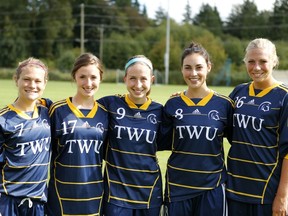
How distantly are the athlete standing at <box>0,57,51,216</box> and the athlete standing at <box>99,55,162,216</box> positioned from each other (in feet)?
1.64

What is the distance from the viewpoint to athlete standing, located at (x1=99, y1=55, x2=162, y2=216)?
3291 mm

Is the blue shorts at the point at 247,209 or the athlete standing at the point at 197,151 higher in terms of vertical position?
the athlete standing at the point at 197,151

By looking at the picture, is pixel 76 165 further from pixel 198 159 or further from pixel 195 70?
pixel 195 70

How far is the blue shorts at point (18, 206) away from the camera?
307 centimetres

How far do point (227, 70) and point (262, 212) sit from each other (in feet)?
112

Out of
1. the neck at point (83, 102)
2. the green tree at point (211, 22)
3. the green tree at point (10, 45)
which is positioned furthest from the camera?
the green tree at point (211, 22)

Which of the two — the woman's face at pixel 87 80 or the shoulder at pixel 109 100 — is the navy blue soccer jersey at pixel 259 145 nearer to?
the shoulder at pixel 109 100

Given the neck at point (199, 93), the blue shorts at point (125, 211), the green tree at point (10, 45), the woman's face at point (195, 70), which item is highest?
the green tree at point (10, 45)

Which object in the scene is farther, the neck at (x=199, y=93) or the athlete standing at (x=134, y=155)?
the neck at (x=199, y=93)

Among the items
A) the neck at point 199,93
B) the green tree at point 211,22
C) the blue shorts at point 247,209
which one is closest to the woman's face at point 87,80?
the neck at point 199,93

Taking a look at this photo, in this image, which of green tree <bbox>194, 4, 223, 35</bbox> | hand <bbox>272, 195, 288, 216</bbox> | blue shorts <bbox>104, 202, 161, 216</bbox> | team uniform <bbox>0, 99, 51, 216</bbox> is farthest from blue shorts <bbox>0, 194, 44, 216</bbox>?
green tree <bbox>194, 4, 223, 35</bbox>

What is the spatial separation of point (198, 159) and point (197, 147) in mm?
91

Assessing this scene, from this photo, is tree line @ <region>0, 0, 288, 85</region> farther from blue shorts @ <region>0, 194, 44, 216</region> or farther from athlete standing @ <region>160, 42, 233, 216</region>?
blue shorts @ <region>0, 194, 44, 216</region>

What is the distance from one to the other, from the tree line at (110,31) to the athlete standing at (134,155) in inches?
1566
